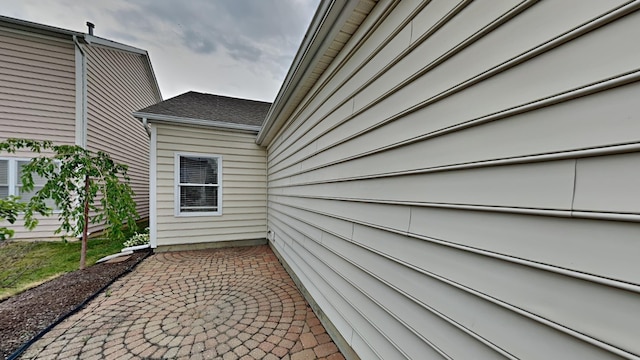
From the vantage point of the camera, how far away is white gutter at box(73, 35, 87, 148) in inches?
238

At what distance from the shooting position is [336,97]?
7.38ft

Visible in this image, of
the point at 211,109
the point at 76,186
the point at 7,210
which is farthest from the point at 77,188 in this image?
the point at 211,109

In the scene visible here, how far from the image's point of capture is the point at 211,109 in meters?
6.29

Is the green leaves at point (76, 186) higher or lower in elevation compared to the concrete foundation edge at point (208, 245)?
higher

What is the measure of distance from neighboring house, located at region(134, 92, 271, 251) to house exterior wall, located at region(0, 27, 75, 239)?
9.00 feet

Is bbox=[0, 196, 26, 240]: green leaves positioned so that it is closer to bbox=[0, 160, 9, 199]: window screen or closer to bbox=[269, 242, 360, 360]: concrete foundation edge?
bbox=[269, 242, 360, 360]: concrete foundation edge

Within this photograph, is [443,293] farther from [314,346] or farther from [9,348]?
[9,348]

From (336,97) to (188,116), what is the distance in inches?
174

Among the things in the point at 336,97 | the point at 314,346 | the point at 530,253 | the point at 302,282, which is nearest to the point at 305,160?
the point at 336,97

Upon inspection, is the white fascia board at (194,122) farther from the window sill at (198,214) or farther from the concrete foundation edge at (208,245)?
the concrete foundation edge at (208,245)

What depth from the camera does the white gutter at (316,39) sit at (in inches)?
67.0

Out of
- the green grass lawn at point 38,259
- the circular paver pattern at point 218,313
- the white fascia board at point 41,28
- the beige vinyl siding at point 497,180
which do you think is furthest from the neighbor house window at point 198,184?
the beige vinyl siding at point 497,180

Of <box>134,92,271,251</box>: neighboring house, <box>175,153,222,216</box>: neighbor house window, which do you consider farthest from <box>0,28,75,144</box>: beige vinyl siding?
<box>175,153,222,216</box>: neighbor house window

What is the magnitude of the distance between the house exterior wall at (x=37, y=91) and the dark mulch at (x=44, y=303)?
3.59 meters
